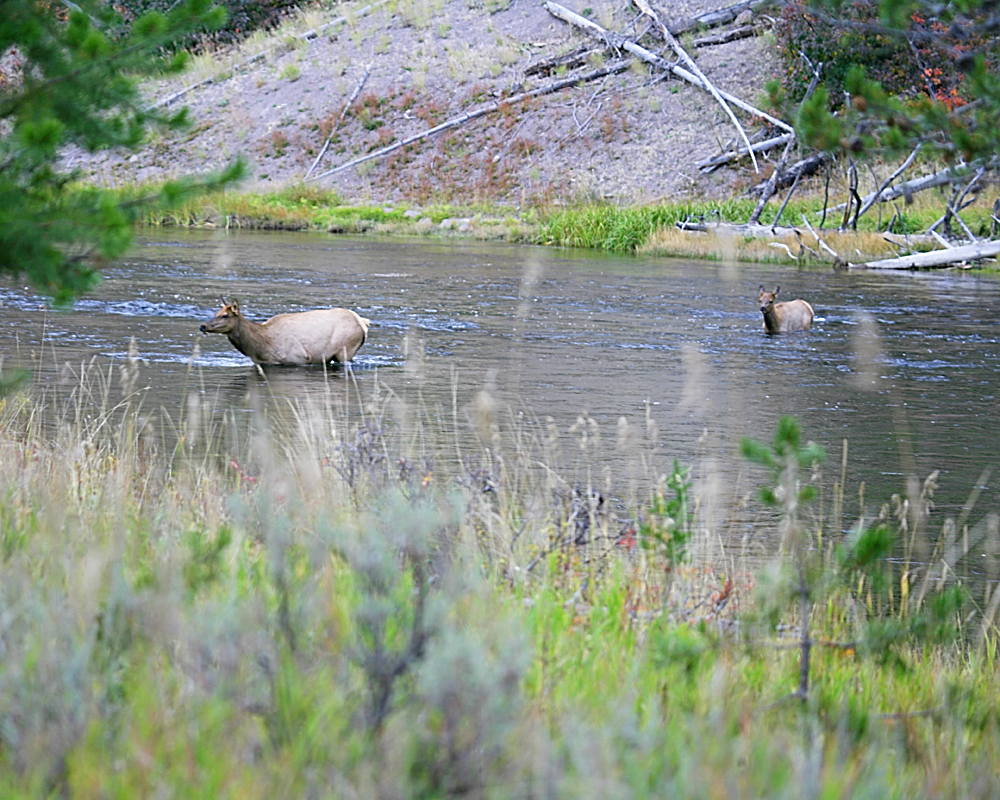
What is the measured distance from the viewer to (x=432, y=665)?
8.02ft

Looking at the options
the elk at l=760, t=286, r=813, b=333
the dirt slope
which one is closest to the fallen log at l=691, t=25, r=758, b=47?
the dirt slope

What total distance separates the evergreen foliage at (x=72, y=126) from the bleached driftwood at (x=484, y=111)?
123 feet

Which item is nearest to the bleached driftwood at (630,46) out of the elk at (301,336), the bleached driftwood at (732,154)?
the bleached driftwood at (732,154)

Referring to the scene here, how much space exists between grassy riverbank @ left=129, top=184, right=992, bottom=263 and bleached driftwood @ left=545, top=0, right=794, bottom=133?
23.6 feet

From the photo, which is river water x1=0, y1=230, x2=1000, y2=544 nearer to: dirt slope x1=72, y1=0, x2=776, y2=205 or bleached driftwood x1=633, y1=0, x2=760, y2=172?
bleached driftwood x1=633, y1=0, x2=760, y2=172

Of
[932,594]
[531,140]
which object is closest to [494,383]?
[932,594]

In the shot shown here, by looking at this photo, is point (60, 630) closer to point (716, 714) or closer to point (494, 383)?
point (716, 714)

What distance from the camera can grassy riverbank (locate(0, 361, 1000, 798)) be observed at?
239cm

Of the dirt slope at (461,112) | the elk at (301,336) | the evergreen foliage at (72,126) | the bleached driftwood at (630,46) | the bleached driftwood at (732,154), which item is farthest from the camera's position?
the bleached driftwood at (630,46)

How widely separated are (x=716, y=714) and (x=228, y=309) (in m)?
9.24

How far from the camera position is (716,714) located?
9.04 feet

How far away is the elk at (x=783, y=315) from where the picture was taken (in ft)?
50.1

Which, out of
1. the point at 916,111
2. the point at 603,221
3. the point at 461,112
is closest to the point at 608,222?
the point at 603,221

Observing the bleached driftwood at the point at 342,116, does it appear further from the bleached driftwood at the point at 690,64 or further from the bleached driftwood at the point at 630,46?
the bleached driftwood at the point at 690,64
